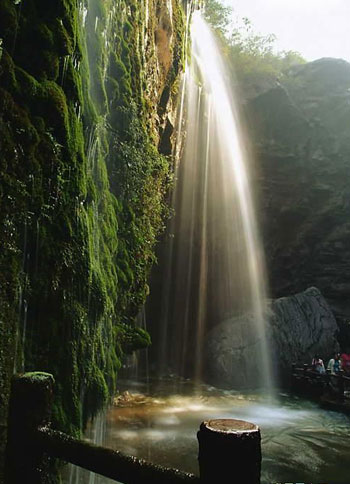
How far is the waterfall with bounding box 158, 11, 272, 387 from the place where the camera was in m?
19.9

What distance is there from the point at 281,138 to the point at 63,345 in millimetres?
22546

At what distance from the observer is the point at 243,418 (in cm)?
1096

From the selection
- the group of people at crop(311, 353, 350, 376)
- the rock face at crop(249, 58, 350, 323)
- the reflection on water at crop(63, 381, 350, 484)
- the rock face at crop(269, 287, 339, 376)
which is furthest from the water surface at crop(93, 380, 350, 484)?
the rock face at crop(249, 58, 350, 323)

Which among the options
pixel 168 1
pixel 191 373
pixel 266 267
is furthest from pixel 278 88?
pixel 191 373

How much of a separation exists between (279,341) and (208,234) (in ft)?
25.1

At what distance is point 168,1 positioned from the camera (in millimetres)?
13234

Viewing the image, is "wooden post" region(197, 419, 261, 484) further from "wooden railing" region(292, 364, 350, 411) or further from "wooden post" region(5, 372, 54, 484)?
"wooden railing" region(292, 364, 350, 411)

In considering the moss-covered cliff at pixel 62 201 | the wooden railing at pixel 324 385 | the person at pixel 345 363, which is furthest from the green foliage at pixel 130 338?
the person at pixel 345 363

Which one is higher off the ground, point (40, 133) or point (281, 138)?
point (281, 138)

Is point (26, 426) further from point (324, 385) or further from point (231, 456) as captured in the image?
point (324, 385)

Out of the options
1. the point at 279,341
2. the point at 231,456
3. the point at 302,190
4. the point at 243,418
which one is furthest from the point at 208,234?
the point at 231,456

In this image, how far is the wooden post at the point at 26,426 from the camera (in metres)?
2.29

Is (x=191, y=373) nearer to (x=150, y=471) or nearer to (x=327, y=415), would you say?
(x=327, y=415)

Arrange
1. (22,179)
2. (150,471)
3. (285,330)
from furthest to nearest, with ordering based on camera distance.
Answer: (285,330) < (22,179) < (150,471)
